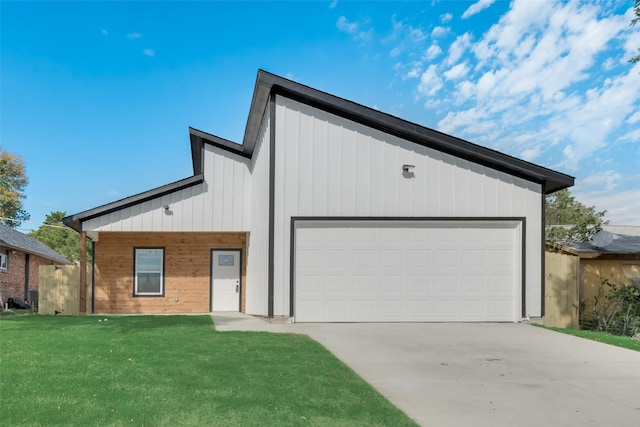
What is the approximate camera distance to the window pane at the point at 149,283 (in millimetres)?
14070

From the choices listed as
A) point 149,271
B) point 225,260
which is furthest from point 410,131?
point 149,271

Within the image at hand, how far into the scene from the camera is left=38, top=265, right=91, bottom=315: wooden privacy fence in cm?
1302

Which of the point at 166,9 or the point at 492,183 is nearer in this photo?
the point at 492,183

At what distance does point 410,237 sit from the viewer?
11125 millimetres

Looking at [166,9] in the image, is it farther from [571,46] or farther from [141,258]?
[571,46]

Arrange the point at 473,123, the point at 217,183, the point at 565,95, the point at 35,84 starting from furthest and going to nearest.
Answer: the point at 35,84 < the point at 473,123 < the point at 565,95 < the point at 217,183

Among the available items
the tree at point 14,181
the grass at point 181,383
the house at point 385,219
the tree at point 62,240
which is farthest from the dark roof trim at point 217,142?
the tree at point 62,240

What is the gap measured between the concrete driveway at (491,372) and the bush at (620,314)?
8.11 feet

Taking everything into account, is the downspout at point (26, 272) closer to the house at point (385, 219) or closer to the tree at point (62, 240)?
the house at point (385, 219)

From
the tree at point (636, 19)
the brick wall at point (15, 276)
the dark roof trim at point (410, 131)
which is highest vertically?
the tree at point (636, 19)

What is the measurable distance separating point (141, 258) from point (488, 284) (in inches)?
408

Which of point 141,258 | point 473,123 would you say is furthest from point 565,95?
point 141,258

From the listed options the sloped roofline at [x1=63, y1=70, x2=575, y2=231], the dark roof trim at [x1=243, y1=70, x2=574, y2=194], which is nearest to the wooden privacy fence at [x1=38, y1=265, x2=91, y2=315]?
the sloped roofline at [x1=63, y1=70, x2=575, y2=231]

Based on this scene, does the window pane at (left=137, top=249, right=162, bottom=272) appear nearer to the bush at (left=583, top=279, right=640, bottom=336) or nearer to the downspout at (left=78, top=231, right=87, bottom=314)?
the downspout at (left=78, top=231, right=87, bottom=314)
